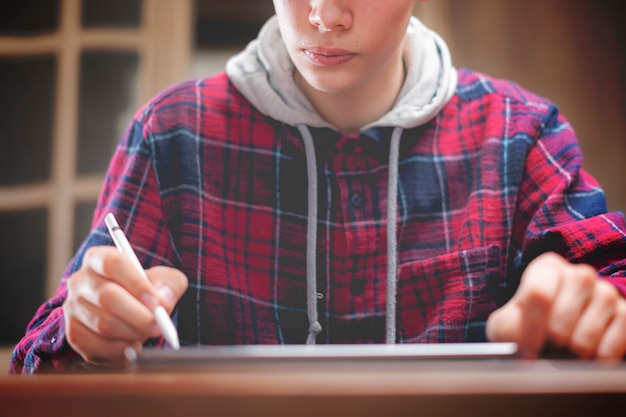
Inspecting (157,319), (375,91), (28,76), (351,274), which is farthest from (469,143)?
(28,76)

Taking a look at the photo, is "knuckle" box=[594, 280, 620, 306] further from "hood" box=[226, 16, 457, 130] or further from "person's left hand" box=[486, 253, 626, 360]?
"hood" box=[226, 16, 457, 130]

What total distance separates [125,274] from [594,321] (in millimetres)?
396

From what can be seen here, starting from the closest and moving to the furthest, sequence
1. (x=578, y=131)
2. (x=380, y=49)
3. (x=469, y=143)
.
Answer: (x=380, y=49) → (x=469, y=143) → (x=578, y=131)

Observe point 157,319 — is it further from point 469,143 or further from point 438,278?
point 469,143

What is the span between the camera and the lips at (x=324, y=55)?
0.90 metres

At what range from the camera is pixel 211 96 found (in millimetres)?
1075

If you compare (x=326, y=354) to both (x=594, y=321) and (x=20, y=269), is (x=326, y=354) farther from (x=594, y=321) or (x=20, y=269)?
(x=20, y=269)

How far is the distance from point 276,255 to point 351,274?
4.3 inches

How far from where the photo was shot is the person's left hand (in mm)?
558

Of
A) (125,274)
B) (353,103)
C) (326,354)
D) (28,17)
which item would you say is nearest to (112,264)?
(125,274)

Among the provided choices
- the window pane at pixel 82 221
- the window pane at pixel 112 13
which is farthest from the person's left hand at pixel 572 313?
the window pane at pixel 112 13

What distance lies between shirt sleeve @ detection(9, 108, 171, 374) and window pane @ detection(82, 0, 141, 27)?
73 cm

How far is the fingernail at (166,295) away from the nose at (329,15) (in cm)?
40

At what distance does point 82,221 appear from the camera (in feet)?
5.37
